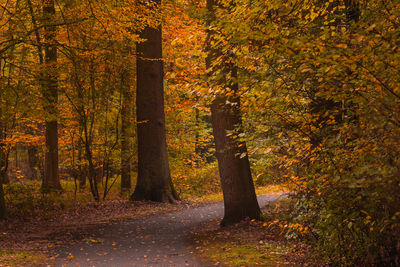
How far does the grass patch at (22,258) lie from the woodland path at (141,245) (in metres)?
0.31

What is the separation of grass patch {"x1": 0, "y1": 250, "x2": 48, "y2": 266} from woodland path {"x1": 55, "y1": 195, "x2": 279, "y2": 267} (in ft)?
1.03

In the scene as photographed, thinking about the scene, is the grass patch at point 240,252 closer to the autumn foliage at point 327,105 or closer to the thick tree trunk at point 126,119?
the autumn foliage at point 327,105

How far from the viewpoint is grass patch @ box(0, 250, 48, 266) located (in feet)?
21.3

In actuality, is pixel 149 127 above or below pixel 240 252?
above

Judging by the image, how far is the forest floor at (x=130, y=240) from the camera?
681 centimetres

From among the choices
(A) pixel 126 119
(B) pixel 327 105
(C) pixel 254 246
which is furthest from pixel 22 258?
(A) pixel 126 119

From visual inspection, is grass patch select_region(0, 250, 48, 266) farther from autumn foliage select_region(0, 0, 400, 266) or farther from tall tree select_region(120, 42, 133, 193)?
tall tree select_region(120, 42, 133, 193)

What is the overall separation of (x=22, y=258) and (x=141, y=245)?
2.42 meters

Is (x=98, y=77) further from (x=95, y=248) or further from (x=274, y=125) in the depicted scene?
(x=274, y=125)

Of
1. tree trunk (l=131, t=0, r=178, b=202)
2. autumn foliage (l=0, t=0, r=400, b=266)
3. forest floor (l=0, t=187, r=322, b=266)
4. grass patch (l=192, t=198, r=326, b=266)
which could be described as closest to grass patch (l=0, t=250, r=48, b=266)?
forest floor (l=0, t=187, r=322, b=266)

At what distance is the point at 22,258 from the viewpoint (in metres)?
6.86

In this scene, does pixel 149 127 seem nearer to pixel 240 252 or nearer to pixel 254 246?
pixel 254 246

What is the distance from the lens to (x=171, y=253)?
7.42m

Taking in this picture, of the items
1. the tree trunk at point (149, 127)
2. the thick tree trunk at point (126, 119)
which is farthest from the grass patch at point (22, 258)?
the thick tree trunk at point (126, 119)
